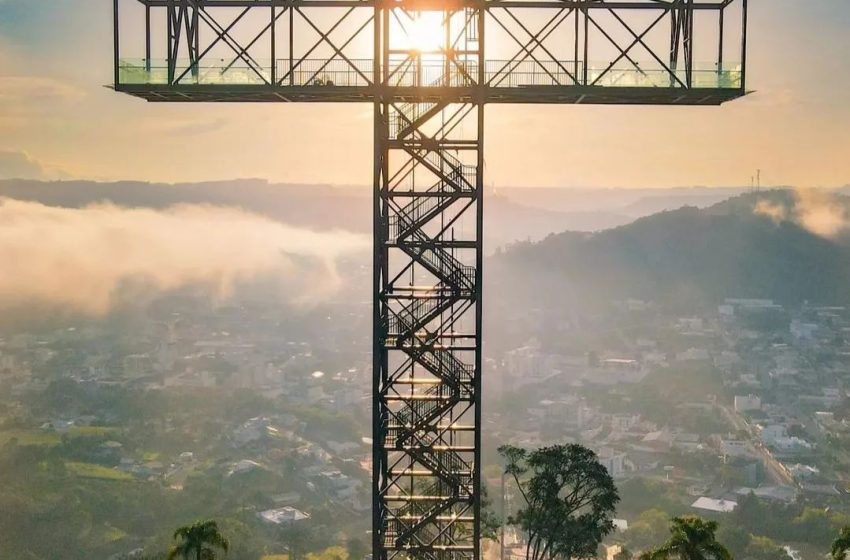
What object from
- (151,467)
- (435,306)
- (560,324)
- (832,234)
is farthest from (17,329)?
(832,234)

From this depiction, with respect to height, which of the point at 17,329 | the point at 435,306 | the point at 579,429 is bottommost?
the point at 579,429

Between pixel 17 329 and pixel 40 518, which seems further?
pixel 17 329

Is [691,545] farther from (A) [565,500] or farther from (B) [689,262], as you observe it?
(B) [689,262]

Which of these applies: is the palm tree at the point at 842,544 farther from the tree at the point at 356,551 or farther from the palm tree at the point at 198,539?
the tree at the point at 356,551

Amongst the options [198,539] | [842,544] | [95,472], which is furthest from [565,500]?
[95,472]

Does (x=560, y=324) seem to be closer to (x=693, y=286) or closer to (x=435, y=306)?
(x=693, y=286)

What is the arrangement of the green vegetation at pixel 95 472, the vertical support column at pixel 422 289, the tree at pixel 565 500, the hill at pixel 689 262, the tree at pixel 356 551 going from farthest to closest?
the hill at pixel 689 262
the green vegetation at pixel 95 472
the tree at pixel 356 551
the tree at pixel 565 500
the vertical support column at pixel 422 289

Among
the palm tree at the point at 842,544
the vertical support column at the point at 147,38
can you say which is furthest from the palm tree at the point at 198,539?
the palm tree at the point at 842,544

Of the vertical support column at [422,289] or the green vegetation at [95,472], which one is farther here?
the green vegetation at [95,472]
